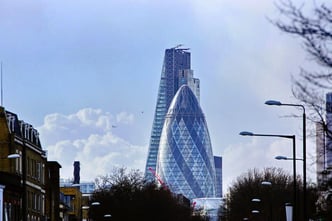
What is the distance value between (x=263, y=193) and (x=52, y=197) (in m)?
31.9

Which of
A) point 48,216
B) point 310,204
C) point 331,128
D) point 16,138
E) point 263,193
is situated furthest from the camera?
point 263,193

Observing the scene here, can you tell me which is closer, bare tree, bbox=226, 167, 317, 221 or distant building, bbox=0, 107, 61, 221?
distant building, bbox=0, 107, 61, 221

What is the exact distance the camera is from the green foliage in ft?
558

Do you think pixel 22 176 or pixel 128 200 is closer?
pixel 22 176

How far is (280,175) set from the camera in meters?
179

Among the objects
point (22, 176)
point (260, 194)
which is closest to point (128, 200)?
point (260, 194)

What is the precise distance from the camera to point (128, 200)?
17162 cm

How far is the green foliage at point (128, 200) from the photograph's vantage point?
558 feet

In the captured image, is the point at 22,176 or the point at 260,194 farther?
the point at 260,194

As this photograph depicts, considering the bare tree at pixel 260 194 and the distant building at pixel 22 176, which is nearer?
the distant building at pixel 22 176

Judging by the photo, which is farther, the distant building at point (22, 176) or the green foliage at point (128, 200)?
the green foliage at point (128, 200)

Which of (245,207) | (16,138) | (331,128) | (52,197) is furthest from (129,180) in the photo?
(331,128)

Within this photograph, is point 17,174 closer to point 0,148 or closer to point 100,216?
point 0,148

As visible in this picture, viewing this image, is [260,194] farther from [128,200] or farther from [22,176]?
[22,176]
